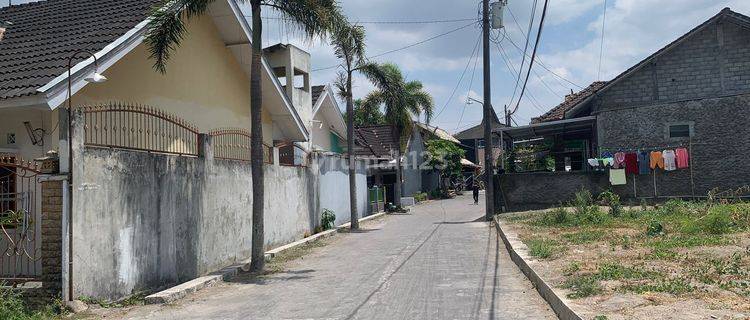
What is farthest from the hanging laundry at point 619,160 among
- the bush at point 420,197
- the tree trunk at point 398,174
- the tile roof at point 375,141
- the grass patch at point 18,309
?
the bush at point 420,197

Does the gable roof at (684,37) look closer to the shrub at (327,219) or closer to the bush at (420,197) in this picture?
the shrub at (327,219)

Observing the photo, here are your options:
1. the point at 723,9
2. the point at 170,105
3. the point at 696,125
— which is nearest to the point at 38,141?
the point at 170,105

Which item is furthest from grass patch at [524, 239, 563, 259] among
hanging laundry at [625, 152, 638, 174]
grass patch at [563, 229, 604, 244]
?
hanging laundry at [625, 152, 638, 174]

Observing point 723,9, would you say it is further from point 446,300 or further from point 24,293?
point 24,293

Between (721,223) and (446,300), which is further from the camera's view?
(721,223)

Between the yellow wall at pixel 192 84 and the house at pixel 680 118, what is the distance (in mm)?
13059

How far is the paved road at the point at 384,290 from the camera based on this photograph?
318 inches

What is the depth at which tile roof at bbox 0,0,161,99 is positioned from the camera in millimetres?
9327

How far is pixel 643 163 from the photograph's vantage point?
2278 centimetres

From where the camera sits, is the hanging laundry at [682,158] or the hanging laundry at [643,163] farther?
the hanging laundry at [643,163]

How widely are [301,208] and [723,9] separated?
1709 cm

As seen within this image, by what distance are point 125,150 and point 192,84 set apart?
5.16 metres

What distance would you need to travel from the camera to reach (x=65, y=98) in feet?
29.4

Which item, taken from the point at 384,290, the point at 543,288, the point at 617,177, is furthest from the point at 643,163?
the point at 384,290
